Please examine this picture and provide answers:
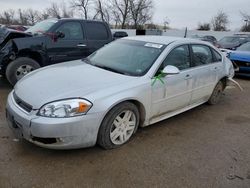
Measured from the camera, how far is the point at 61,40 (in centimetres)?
639

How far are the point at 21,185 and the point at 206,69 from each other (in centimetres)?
367

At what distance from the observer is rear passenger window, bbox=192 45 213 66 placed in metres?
4.64

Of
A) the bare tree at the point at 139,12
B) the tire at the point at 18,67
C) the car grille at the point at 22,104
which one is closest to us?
the car grille at the point at 22,104

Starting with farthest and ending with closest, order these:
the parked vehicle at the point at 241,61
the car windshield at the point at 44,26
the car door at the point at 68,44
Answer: the parked vehicle at the point at 241,61, the car windshield at the point at 44,26, the car door at the point at 68,44

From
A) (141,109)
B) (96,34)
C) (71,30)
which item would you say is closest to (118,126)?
(141,109)

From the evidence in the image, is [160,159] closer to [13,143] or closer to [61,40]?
[13,143]

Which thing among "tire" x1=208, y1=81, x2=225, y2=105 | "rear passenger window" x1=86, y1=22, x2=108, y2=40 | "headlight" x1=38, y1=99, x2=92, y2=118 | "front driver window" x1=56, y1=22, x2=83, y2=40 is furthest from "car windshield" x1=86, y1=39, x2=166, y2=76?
"rear passenger window" x1=86, y1=22, x2=108, y2=40

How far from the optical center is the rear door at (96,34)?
6.91 m

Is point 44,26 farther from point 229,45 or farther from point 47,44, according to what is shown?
point 229,45

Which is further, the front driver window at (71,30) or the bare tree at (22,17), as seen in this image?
the bare tree at (22,17)

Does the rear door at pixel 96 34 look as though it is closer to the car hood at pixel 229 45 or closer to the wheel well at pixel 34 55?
the wheel well at pixel 34 55

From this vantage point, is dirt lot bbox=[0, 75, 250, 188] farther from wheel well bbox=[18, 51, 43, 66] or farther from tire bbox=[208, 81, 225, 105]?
wheel well bbox=[18, 51, 43, 66]

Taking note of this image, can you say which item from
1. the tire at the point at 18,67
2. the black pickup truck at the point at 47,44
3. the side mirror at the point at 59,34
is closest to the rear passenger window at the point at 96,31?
the black pickup truck at the point at 47,44

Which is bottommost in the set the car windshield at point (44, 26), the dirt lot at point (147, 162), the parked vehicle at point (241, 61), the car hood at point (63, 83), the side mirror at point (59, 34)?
the dirt lot at point (147, 162)
